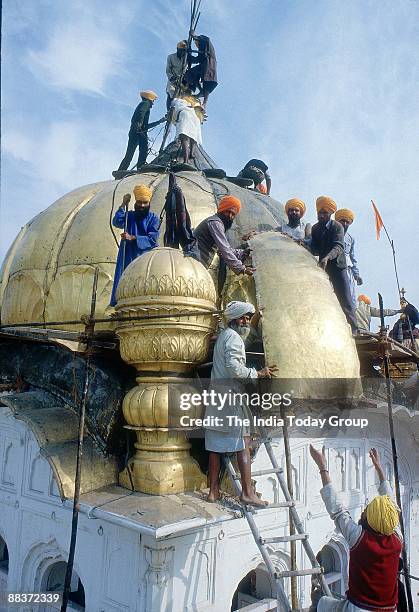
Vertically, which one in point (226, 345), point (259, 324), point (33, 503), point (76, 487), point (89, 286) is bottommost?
point (33, 503)

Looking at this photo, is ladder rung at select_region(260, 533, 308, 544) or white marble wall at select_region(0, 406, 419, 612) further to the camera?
white marble wall at select_region(0, 406, 419, 612)

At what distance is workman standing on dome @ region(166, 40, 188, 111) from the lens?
12.2 meters

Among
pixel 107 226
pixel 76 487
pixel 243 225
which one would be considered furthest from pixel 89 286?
pixel 76 487

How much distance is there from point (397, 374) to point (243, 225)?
430cm

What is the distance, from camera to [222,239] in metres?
5.35

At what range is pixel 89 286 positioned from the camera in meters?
7.05

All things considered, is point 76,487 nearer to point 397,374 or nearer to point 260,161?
point 397,374

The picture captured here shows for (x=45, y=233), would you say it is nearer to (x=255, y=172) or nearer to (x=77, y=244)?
(x=77, y=244)

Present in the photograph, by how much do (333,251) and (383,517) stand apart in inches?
121

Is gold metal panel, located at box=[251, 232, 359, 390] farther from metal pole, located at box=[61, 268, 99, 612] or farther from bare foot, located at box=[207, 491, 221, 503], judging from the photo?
metal pole, located at box=[61, 268, 99, 612]

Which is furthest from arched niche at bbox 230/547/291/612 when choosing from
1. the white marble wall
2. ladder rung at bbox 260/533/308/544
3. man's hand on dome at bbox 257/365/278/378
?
man's hand on dome at bbox 257/365/278/378

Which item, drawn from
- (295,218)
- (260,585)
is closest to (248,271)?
→ (295,218)

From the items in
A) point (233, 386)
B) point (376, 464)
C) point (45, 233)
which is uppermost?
point (45, 233)

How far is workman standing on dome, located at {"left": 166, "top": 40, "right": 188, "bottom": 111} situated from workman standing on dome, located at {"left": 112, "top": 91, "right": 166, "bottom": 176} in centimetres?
147
